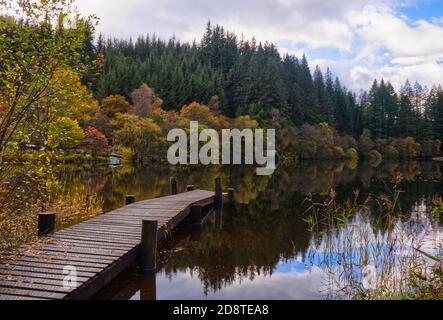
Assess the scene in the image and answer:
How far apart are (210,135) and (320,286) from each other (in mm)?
29062

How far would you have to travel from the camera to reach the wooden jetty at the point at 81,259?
14.5 ft

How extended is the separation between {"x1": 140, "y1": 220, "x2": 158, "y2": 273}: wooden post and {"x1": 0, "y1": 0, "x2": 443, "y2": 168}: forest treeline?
2.02 meters

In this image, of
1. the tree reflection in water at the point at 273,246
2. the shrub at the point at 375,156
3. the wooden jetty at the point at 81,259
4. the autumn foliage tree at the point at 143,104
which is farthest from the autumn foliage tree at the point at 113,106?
the shrub at the point at 375,156

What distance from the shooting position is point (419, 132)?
221ft

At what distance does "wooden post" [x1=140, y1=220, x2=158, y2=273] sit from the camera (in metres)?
6.40

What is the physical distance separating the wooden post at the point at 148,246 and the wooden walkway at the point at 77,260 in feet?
0.44

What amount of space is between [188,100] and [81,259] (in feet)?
160

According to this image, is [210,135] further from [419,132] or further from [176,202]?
[419,132]

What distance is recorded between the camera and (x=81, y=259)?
5426mm

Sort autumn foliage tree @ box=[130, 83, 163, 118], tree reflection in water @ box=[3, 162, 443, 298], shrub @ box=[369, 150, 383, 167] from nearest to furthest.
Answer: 1. tree reflection in water @ box=[3, 162, 443, 298]
2. autumn foliage tree @ box=[130, 83, 163, 118]
3. shrub @ box=[369, 150, 383, 167]

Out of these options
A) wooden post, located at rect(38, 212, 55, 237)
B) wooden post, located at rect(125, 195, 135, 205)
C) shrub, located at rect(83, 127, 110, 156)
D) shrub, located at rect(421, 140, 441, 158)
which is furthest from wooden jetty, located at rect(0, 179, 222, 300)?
shrub, located at rect(421, 140, 441, 158)

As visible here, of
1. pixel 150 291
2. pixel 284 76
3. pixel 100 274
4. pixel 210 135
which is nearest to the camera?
pixel 100 274

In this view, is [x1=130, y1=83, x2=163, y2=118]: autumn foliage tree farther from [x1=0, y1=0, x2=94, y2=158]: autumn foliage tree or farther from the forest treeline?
[x1=0, y1=0, x2=94, y2=158]: autumn foliage tree
